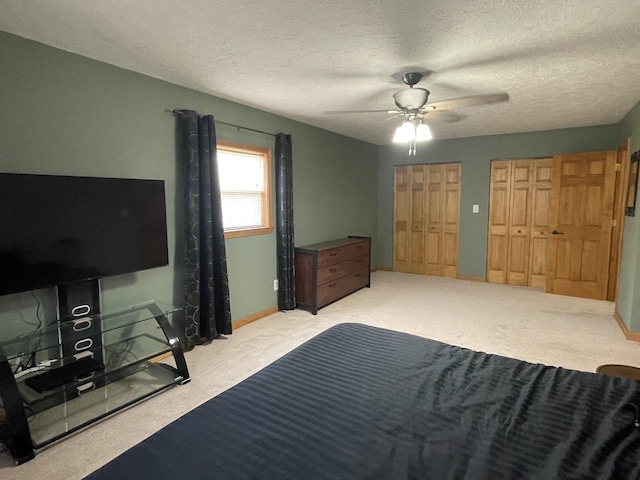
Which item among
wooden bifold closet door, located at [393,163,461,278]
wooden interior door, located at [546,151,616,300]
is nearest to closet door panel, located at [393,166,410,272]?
wooden bifold closet door, located at [393,163,461,278]

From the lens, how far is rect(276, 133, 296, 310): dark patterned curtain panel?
4348 millimetres

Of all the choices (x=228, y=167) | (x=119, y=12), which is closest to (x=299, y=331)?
(x=228, y=167)

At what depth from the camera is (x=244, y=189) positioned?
13.6 feet

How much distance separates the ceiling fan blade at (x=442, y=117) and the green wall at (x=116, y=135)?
5.38 feet

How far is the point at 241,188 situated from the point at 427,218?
12.4 ft

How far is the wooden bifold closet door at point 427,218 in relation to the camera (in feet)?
20.9

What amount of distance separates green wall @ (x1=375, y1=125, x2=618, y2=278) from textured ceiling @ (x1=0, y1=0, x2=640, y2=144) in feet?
5.14

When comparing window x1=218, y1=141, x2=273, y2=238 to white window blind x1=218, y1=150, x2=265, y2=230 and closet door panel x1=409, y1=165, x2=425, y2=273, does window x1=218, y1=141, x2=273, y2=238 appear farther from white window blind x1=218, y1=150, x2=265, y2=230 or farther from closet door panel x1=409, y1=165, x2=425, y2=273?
closet door panel x1=409, y1=165, x2=425, y2=273

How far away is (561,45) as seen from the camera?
2.40 m

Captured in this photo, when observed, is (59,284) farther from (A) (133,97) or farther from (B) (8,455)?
(A) (133,97)

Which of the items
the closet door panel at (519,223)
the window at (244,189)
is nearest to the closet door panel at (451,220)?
the closet door panel at (519,223)

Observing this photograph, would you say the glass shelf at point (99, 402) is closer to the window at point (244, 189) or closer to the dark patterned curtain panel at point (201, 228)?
the dark patterned curtain panel at point (201, 228)

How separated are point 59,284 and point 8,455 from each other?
980 millimetres

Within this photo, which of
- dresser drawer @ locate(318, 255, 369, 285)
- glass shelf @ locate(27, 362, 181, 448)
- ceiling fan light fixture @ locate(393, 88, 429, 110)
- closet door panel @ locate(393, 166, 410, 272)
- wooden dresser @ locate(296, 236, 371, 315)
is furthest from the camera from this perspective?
closet door panel @ locate(393, 166, 410, 272)
